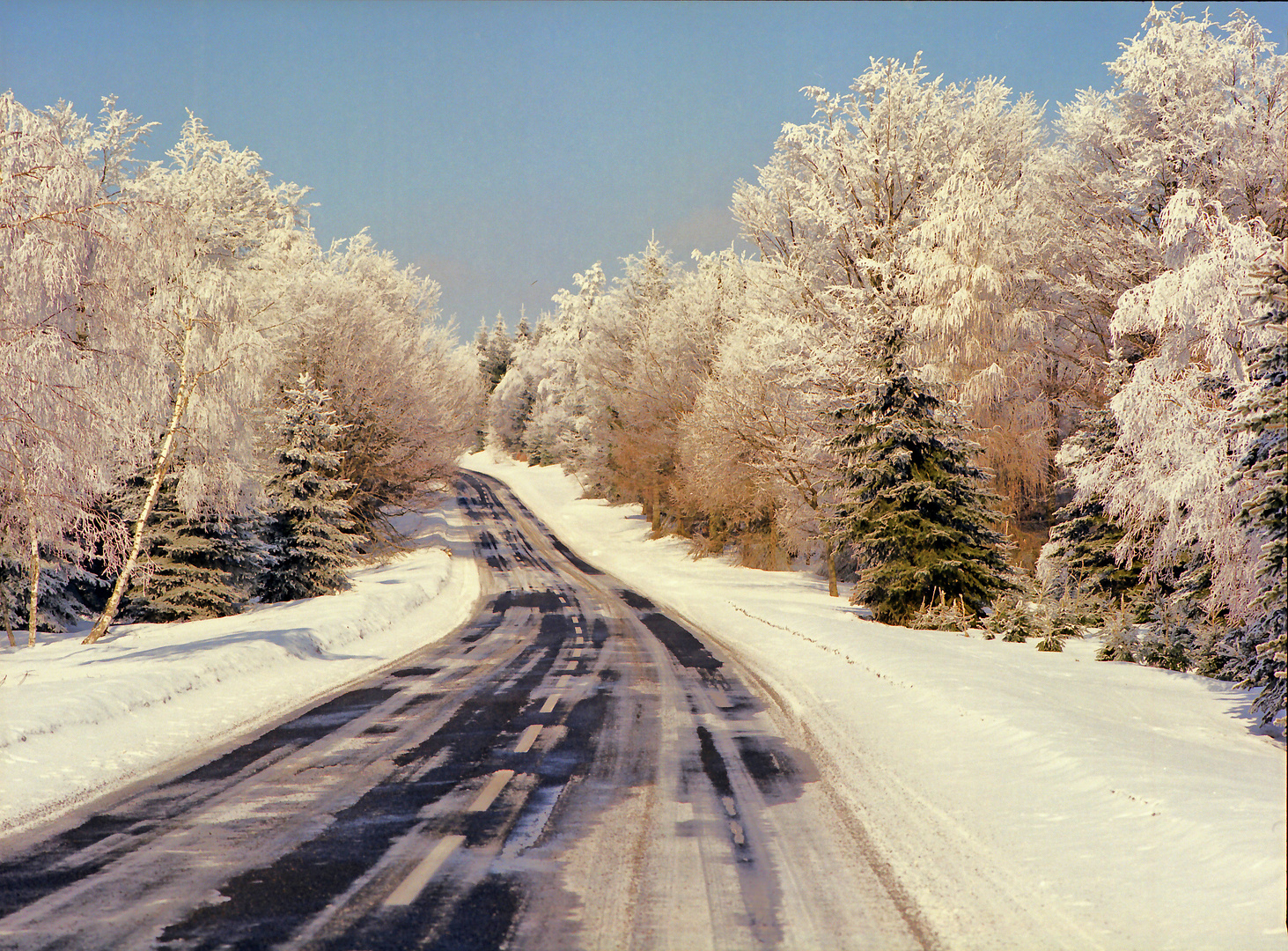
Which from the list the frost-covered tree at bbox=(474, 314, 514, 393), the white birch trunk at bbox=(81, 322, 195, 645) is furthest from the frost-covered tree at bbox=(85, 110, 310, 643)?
the frost-covered tree at bbox=(474, 314, 514, 393)

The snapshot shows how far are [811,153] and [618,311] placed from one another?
3118 centimetres

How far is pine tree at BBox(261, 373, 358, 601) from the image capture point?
28922 mm

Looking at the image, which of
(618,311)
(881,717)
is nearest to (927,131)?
(881,717)

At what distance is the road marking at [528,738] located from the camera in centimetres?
930

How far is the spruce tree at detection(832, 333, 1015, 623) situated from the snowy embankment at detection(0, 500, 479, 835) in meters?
11.5

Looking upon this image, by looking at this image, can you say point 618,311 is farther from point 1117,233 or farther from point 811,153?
point 1117,233

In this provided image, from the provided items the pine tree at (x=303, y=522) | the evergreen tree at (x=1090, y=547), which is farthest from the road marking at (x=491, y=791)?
the pine tree at (x=303, y=522)

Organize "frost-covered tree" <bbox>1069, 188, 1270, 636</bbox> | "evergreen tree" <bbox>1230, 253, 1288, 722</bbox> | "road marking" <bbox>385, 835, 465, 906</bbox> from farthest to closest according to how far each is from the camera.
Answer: "frost-covered tree" <bbox>1069, 188, 1270, 636</bbox> < "evergreen tree" <bbox>1230, 253, 1288, 722</bbox> < "road marking" <bbox>385, 835, 465, 906</bbox>

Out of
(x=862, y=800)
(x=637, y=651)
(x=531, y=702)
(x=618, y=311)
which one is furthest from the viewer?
(x=618, y=311)

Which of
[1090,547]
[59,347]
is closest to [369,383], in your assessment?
[59,347]

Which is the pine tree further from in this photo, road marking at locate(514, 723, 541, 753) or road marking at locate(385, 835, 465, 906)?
road marking at locate(385, 835, 465, 906)

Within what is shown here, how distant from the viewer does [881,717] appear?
445 inches

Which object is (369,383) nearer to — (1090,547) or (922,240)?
(922,240)

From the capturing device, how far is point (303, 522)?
29188 mm
